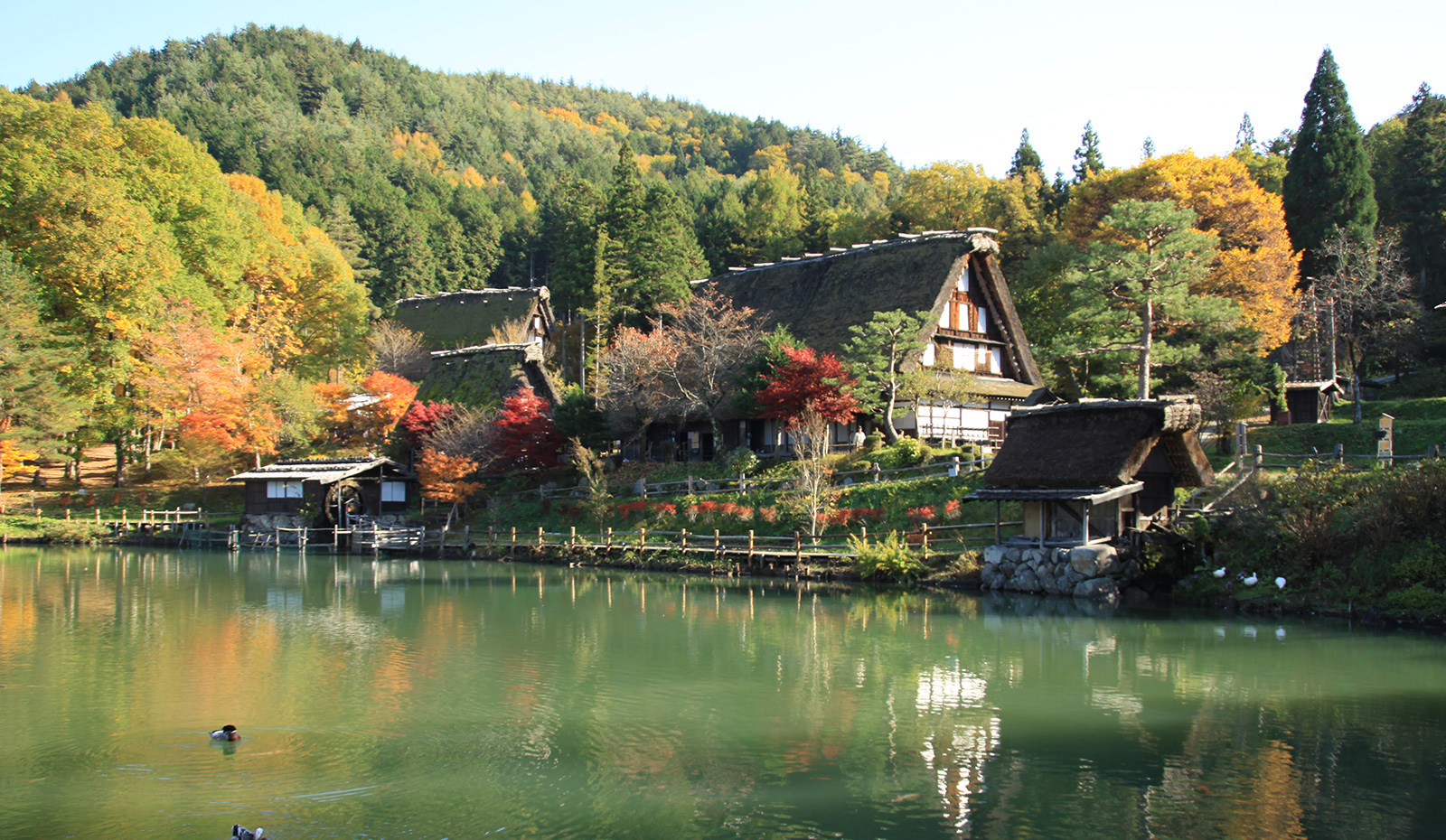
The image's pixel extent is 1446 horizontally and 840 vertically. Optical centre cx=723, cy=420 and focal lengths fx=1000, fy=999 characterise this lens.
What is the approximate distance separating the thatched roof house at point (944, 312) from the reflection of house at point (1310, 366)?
8399mm

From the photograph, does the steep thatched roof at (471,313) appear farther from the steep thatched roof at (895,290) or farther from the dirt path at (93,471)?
the steep thatched roof at (895,290)

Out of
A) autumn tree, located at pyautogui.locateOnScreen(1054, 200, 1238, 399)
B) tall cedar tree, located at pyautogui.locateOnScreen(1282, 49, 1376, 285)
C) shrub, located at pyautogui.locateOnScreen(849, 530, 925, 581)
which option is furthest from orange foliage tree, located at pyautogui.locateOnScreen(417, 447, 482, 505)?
tall cedar tree, located at pyautogui.locateOnScreen(1282, 49, 1376, 285)

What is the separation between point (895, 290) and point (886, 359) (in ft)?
17.0

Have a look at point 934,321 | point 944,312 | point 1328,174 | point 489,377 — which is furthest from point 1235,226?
point 489,377

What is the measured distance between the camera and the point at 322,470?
3800 cm

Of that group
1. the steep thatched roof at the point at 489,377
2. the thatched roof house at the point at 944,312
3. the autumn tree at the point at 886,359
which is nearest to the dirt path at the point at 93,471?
the steep thatched roof at the point at 489,377

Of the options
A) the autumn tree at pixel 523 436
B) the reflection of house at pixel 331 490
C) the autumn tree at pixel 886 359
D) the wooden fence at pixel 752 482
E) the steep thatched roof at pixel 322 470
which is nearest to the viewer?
the wooden fence at pixel 752 482

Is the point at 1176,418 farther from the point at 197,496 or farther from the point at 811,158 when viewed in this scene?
the point at 811,158

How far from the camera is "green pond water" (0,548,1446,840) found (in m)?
9.41

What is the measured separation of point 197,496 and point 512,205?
48.1m

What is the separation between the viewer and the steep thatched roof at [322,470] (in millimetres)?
36844

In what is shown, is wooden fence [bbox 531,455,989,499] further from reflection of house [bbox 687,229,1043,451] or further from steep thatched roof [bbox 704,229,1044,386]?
steep thatched roof [bbox 704,229,1044,386]

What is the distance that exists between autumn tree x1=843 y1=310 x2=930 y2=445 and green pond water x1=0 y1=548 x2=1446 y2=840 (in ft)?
36.9

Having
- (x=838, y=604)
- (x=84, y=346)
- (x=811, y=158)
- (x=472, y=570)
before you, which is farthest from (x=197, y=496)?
(x=811, y=158)
